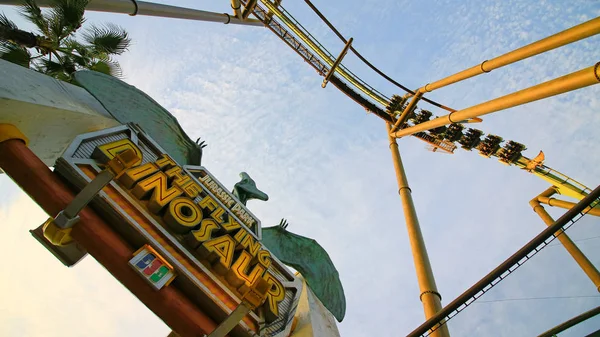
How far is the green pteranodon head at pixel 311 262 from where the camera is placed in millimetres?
10008

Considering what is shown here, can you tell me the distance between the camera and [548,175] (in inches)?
733

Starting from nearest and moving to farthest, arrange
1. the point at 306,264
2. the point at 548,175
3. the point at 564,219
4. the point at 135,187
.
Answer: the point at 564,219, the point at 135,187, the point at 306,264, the point at 548,175

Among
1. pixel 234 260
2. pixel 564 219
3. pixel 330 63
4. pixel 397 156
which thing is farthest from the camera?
pixel 330 63

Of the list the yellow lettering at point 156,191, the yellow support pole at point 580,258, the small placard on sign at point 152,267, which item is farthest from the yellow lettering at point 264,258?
the yellow support pole at point 580,258

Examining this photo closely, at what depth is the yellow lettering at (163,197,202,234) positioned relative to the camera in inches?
284

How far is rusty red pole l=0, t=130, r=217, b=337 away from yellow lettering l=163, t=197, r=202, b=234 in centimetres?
129

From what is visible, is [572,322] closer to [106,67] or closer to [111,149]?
[111,149]

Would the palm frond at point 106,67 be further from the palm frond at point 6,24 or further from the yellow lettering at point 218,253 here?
the yellow lettering at point 218,253

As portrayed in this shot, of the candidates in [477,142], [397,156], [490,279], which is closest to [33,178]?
[490,279]

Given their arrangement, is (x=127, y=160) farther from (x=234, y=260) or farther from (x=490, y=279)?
(x=490, y=279)

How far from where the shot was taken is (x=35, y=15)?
8.92 m

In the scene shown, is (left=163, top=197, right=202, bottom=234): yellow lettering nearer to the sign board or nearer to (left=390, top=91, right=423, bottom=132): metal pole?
the sign board

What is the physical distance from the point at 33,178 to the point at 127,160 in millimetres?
1372

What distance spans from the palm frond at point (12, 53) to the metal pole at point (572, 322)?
1050 centimetres
